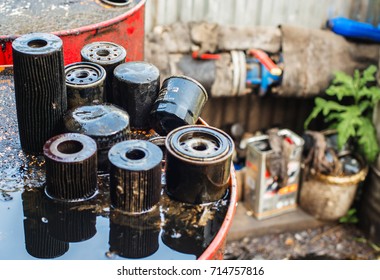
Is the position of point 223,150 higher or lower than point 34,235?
higher

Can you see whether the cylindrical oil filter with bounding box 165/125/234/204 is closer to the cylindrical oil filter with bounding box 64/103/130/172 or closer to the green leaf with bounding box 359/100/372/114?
the cylindrical oil filter with bounding box 64/103/130/172

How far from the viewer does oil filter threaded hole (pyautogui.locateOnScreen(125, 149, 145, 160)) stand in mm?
3660

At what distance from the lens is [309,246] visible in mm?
7914

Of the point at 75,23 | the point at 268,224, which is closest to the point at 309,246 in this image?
the point at 268,224

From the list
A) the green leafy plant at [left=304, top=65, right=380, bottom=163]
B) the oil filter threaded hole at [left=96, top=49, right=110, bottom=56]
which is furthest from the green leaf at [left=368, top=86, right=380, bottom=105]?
the oil filter threaded hole at [left=96, top=49, right=110, bottom=56]

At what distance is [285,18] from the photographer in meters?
8.43

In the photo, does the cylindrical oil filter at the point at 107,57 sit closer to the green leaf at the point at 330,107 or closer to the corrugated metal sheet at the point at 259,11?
the corrugated metal sheet at the point at 259,11

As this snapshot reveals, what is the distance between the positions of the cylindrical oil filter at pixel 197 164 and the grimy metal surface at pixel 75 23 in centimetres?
204

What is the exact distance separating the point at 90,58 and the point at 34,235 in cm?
158

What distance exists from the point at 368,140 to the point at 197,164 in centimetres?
476

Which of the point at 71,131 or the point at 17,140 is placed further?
the point at 17,140

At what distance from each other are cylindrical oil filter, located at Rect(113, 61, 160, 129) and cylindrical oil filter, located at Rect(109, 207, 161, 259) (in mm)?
923
